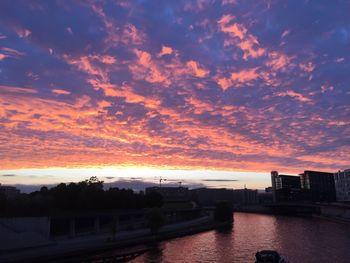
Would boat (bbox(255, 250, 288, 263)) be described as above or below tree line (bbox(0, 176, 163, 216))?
below

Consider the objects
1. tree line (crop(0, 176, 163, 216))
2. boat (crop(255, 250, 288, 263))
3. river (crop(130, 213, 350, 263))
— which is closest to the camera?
boat (crop(255, 250, 288, 263))

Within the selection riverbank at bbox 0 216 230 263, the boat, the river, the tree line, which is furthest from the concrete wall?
the boat

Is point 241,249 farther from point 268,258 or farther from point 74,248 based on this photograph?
point 74,248

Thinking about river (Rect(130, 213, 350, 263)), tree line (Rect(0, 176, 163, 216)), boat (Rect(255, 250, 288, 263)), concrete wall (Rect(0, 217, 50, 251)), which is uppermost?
tree line (Rect(0, 176, 163, 216))

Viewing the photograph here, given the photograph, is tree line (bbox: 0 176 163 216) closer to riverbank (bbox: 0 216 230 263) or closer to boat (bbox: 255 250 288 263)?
riverbank (bbox: 0 216 230 263)

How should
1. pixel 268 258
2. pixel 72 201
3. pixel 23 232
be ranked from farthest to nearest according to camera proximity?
pixel 72 201, pixel 23 232, pixel 268 258

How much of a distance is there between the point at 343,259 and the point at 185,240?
4416 centimetres

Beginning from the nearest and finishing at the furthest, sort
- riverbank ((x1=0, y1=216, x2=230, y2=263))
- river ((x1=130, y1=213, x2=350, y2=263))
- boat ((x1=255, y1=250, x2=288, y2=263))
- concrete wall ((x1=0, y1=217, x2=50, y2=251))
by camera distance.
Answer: boat ((x1=255, y1=250, x2=288, y2=263)) → riverbank ((x1=0, y1=216, x2=230, y2=263)) → concrete wall ((x1=0, y1=217, x2=50, y2=251)) → river ((x1=130, y1=213, x2=350, y2=263))

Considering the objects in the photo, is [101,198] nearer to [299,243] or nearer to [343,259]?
[299,243]

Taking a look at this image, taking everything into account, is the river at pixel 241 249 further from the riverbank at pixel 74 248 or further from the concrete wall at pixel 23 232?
the concrete wall at pixel 23 232

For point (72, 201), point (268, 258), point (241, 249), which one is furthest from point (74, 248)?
point (72, 201)

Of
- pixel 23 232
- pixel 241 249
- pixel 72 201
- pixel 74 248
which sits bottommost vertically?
pixel 241 249

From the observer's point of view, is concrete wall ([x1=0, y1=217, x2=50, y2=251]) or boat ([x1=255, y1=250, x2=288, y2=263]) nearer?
boat ([x1=255, y1=250, x2=288, y2=263])

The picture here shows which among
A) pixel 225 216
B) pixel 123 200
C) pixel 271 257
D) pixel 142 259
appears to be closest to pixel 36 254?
pixel 142 259
